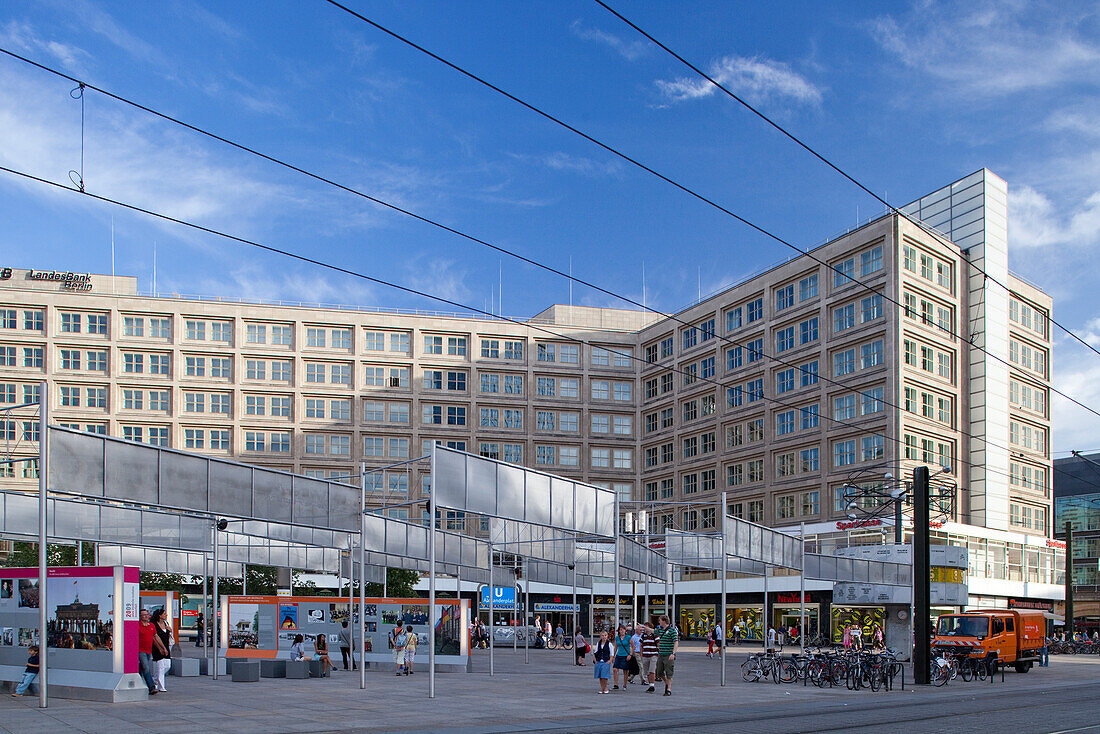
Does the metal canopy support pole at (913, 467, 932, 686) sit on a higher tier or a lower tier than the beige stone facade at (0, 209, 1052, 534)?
lower

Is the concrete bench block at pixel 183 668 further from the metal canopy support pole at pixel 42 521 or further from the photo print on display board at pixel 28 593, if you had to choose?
the metal canopy support pole at pixel 42 521

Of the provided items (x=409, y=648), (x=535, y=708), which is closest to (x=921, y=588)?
(x=535, y=708)

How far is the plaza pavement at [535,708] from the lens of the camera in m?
19.4

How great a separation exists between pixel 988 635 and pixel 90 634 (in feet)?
106

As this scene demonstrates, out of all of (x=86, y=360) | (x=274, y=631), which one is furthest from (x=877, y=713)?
(x=86, y=360)

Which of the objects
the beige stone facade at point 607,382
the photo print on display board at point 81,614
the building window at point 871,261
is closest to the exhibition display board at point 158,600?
the photo print on display board at point 81,614

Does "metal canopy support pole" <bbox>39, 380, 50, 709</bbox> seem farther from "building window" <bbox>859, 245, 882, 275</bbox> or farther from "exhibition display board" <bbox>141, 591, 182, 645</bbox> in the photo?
"building window" <bbox>859, 245, 882, 275</bbox>

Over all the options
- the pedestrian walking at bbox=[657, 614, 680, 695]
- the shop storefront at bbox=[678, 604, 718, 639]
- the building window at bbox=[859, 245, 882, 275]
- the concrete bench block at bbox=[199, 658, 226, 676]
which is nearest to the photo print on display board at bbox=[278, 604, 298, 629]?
the concrete bench block at bbox=[199, 658, 226, 676]

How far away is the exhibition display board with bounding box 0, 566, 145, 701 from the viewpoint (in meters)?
23.3

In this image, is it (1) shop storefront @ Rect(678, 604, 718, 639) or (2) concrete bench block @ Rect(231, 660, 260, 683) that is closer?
(2) concrete bench block @ Rect(231, 660, 260, 683)

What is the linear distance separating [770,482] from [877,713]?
63.0m

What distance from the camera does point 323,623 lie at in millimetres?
38125

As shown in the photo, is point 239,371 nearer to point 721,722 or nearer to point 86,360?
point 86,360

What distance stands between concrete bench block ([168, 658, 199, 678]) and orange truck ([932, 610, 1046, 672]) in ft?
86.5
